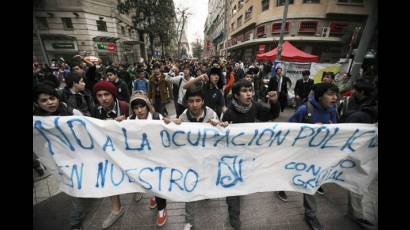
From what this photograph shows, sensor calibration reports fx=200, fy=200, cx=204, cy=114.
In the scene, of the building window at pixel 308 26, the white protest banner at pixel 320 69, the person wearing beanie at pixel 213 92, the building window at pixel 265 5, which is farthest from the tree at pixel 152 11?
the person wearing beanie at pixel 213 92

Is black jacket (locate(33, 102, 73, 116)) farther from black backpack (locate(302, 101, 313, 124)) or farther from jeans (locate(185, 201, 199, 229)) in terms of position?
black backpack (locate(302, 101, 313, 124))

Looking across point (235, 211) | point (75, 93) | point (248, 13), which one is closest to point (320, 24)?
point (248, 13)

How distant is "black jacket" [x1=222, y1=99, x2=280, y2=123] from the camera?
2.39 m

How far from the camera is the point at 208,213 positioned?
106 inches

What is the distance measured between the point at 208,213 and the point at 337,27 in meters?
26.1

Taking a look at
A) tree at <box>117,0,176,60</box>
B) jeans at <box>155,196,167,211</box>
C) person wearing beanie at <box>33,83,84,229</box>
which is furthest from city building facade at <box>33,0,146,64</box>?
jeans at <box>155,196,167,211</box>

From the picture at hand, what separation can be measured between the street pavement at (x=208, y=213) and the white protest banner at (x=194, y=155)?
1.93 ft

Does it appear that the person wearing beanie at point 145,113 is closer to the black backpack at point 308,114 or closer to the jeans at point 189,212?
the jeans at point 189,212

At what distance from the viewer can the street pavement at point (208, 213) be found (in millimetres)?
2506

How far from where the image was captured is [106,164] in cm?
217

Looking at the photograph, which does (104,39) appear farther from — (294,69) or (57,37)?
(294,69)

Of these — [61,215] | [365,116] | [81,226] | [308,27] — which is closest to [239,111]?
[365,116]

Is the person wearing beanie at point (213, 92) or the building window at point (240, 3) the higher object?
the building window at point (240, 3)
